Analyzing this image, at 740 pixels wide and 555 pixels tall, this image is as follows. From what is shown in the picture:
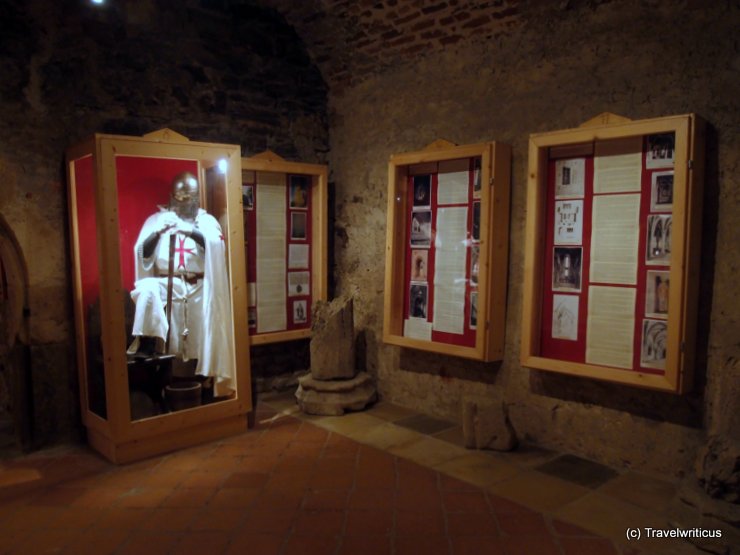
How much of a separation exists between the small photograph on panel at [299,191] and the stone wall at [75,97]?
0.54 m

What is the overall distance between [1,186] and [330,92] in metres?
3.18

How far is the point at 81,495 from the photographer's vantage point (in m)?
3.51

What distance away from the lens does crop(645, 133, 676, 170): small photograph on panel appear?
11.2 ft

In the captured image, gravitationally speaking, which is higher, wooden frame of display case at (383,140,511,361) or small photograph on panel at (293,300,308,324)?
wooden frame of display case at (383,140,511,361)

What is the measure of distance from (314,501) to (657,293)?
8.06ft

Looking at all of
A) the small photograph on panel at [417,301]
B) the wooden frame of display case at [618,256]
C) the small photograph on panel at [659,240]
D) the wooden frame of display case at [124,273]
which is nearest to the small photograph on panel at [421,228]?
the small photograph on panel at [417,301]

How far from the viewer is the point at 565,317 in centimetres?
393

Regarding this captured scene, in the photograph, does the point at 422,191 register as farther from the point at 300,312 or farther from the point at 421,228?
the point at 300,312

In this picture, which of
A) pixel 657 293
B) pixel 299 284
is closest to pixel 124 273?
pixel 299 284

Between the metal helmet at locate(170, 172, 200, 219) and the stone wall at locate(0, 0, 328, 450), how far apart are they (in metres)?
0.73

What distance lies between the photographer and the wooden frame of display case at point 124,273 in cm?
385

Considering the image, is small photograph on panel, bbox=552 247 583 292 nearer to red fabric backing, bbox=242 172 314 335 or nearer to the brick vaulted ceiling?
the brick vaulted ceiling

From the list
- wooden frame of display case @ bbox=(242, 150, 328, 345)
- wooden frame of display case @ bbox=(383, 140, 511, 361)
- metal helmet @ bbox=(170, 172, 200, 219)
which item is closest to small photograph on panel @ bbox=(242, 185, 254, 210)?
wooden frame of display case @ bbox=(242, 150, 328, 345)

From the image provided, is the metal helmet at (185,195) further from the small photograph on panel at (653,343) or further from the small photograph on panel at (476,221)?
the small photograph on panel at (653,343)
